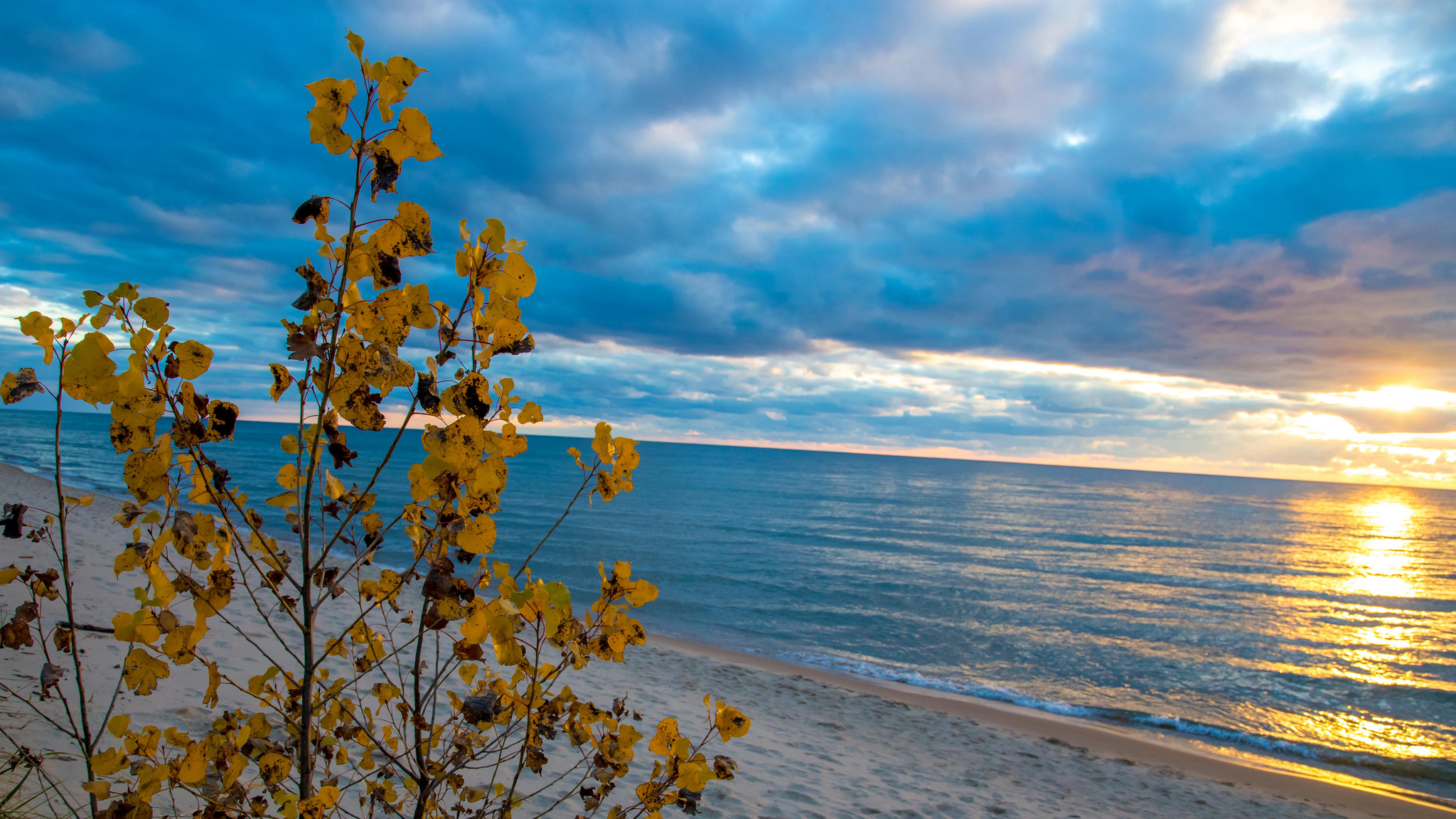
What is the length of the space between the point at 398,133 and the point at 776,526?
31.2m

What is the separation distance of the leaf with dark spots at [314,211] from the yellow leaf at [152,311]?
307 mm

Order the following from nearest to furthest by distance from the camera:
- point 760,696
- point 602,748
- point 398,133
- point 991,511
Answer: point 398,133
point 602,748
point 760,696
point 991,511

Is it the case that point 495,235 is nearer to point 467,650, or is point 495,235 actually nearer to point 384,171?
point 384,171

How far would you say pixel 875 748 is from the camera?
7.31 metres

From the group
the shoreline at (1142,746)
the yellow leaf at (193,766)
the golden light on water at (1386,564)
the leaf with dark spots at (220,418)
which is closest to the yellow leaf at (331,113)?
the leaf with dark spots at (220,418)

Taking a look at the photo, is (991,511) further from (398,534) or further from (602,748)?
(602,748)

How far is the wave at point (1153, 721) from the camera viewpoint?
8.78m

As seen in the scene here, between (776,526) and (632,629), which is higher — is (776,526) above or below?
below

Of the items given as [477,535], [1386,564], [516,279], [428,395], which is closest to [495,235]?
[516,279]

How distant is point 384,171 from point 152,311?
0.49 m

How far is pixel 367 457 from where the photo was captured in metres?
75.5

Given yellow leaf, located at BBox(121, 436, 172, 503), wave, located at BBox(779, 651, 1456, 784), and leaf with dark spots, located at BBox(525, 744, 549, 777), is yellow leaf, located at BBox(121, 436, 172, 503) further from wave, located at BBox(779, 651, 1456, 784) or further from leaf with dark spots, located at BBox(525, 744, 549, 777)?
wave, located at BBox(779, 651, 1456, 784)

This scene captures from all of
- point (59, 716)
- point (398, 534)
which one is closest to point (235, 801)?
point (59, 716)

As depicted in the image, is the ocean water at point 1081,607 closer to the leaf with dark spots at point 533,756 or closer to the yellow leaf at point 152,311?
the leaf with dark spots at point 533,756
